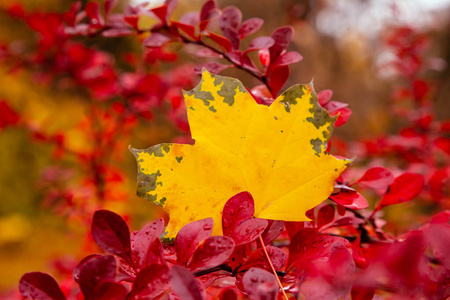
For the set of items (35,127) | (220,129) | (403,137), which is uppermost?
(220,129)

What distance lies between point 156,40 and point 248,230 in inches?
15.4

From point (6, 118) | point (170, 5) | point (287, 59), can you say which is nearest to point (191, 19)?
point (170, 5)

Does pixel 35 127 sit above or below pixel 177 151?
below

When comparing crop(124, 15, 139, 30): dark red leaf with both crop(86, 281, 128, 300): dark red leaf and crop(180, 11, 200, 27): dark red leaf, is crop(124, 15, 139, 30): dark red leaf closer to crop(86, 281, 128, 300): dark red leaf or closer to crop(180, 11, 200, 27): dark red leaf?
crop(180, 11, 200, 27): dark red leaf

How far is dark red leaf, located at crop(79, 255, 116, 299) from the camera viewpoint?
290mm

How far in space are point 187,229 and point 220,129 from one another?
0.12 meters

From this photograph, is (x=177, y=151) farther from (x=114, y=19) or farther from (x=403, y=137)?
(x=403, y=137)

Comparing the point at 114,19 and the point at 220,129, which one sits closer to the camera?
the point at 220,129

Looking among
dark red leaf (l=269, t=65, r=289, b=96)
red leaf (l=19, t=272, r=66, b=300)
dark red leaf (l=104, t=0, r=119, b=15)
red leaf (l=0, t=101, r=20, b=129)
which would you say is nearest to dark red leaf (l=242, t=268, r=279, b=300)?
red leaf (l=19, t=272, r=66, b=300)

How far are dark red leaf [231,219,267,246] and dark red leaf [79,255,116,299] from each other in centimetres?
13

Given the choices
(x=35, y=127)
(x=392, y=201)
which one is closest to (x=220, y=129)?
(x=392, y=201)

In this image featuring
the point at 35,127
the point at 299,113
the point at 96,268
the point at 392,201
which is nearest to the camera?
the point at 96,268

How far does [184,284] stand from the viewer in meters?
0.28

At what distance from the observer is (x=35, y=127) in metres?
1.56
